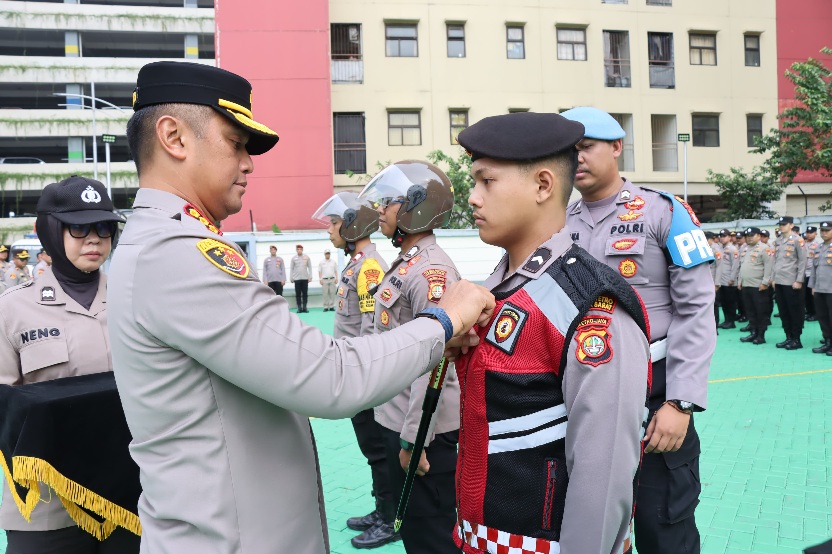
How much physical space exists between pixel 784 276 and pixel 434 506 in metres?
11.4

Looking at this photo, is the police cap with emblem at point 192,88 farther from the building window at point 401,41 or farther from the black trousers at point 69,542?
the building window at point 401,41

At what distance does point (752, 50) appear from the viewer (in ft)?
94.9

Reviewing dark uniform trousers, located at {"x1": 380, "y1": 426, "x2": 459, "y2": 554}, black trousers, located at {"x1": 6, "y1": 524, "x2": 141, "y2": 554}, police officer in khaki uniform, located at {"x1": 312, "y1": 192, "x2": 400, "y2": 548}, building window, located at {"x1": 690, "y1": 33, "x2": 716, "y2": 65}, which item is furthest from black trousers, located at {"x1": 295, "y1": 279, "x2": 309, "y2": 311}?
building window, located at {"x1": 690, "y1": 33, "x2": 716, "y2": 65}

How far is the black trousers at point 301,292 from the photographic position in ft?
64.5

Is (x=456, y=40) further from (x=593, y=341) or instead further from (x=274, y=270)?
(x=593, y=341)

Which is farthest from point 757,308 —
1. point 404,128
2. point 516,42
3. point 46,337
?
point 516,42

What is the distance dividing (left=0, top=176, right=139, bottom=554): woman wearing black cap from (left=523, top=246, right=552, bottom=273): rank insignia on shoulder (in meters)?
2.09

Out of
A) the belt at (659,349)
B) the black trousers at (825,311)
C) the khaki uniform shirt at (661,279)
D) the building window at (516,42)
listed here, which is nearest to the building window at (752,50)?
the building window at (516,42)

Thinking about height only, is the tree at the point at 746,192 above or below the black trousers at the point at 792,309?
above

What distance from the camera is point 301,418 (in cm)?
191

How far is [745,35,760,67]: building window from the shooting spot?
28828 mm

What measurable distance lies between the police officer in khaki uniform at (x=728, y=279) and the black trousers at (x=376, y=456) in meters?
12.4

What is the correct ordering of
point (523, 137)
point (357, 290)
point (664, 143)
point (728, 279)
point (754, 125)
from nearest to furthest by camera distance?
1. point (523, 137)
2. point (357, 290)
3. point (728, 279)
4. point (664, 143)
5. point (754, 125)

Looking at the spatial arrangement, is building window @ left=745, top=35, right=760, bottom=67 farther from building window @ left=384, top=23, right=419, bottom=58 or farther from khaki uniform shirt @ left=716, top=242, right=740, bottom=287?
khaki uniform shirt @ left=716, top=242, right=740, bottom=287
